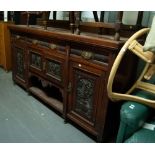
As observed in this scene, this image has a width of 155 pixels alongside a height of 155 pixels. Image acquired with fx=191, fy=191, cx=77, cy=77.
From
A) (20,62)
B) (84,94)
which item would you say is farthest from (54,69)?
(20,62)

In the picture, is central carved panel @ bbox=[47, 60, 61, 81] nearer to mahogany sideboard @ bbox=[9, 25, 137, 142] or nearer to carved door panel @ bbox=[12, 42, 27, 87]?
mahogany sideboard @ bbox=[9, 25, 137, 142]

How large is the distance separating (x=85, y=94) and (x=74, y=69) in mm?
232

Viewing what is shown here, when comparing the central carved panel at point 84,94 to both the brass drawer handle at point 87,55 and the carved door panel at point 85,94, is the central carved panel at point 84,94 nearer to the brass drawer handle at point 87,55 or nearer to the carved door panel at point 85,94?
the carved door panel at point 85,94

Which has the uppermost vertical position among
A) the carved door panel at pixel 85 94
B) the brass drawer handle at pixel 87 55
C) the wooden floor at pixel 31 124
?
the brass drawer handle at pixel 87 55

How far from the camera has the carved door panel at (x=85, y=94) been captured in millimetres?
1474

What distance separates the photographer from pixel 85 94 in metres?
1.60

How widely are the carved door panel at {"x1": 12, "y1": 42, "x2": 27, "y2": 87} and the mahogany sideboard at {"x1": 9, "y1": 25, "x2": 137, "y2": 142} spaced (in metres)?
0.06

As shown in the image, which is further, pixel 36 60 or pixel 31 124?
pixel 36 60

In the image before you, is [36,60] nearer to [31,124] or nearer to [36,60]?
[36,60]

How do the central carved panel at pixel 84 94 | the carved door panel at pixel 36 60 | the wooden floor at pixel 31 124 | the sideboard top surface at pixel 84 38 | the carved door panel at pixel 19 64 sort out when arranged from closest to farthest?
the sideboard top surface at pixel 84 38 → the central carved panel at pixel 84 94 → the wooden floor at pixel 31 124 → the carved door panel at pixel 36 60 → the carved door panel at pixel 19 64

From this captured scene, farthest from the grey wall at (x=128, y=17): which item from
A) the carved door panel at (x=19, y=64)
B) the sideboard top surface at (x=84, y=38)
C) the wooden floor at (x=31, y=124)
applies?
the wooden floor at (x=31, y=124)

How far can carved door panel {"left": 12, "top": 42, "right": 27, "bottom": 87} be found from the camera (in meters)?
2.39
